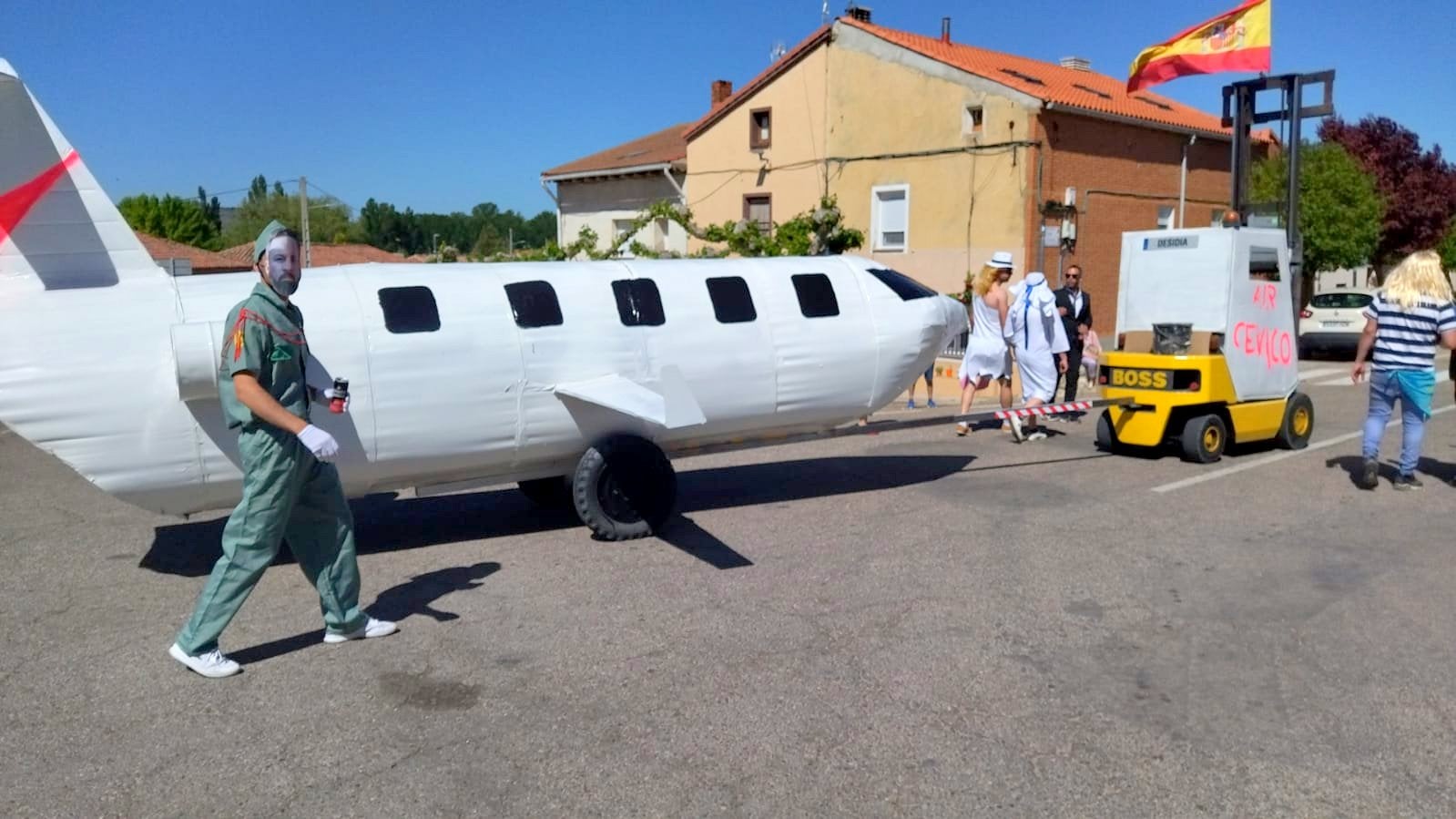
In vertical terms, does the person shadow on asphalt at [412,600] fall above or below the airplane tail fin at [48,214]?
below

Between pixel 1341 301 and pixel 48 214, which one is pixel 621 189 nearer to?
pixel 1341 301

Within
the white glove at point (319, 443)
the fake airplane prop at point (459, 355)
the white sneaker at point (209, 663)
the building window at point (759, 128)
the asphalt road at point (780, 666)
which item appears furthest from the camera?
the building window at point (759, 128)

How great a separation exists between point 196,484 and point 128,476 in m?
0.37

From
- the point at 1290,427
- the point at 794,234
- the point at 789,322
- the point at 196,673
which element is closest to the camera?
the point at 196,673

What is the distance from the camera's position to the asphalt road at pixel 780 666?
4.31 metres

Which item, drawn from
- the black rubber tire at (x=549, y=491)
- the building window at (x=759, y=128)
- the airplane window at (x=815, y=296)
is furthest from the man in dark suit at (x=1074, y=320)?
the building window at (x=759, y=128)

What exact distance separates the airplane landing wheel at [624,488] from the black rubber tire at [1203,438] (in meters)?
5.15

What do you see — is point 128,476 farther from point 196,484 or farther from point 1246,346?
point 1246,346

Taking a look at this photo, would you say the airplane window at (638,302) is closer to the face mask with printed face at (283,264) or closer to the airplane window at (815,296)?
the airplane window at (815,296)

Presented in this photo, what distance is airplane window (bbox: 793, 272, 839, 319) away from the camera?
28.8 feet

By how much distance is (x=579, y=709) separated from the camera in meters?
5.02

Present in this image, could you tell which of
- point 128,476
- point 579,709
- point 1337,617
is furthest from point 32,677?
point 1337,617

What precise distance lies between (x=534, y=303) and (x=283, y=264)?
8.01 ft

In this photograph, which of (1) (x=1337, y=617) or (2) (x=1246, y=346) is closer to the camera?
(1) (x=1337, y=617)
